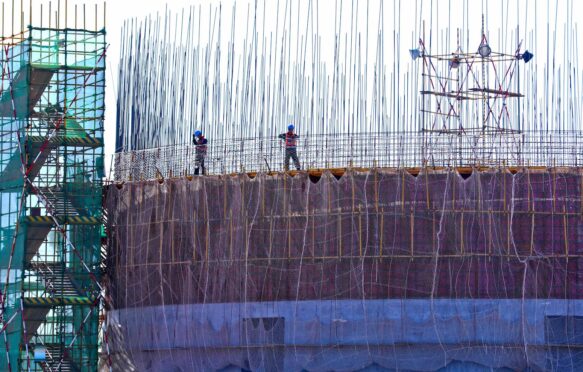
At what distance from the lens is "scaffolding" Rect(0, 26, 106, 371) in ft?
156

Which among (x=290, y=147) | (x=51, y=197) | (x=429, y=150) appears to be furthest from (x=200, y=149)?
(x=429, y=150)

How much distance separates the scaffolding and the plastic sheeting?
4107 mm

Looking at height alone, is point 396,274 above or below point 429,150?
below

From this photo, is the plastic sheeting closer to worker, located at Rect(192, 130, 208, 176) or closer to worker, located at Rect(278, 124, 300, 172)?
worker, located at Rect(278, 124, 300, 172)

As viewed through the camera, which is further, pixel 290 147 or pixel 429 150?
pixel 290 147

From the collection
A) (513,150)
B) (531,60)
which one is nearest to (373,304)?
(513,150)

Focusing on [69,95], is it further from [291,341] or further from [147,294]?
[291,341]

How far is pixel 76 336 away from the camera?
48375mm

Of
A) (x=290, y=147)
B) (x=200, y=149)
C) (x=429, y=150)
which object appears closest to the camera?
(x=429, y=150)

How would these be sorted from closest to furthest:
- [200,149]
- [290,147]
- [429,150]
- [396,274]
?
[396,274] < [429,150] < [290,147] < [200,149]

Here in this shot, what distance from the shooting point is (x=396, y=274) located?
44.7 metres

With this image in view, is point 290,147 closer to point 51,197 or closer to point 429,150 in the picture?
point 429,150

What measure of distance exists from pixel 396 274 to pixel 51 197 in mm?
10674

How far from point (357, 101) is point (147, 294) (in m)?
8.21
